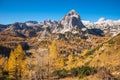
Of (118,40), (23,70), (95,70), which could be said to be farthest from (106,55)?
(23,70)

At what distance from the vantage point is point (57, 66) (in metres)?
91.6

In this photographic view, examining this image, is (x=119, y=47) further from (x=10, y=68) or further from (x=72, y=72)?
(x=10, y=68)

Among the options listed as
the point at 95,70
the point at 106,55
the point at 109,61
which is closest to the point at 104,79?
the point at 95,70

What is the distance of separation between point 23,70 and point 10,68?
4.73m

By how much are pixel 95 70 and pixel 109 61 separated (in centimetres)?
1007

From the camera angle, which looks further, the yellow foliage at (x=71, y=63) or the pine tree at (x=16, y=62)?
the yellow foliage at (x=71, y=63)

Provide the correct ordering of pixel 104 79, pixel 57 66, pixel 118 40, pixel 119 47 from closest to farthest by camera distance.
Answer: pixel 104 79 → pixel 119 47 → pixel 118 40 → pixel 57 66

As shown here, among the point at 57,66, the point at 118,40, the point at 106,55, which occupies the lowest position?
the point at 57,66

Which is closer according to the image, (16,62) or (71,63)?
(16,62)

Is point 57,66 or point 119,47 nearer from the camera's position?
point 119,47

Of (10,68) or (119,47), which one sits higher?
(119,47)

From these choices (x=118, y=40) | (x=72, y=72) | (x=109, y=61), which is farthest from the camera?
(x=118, y=40)

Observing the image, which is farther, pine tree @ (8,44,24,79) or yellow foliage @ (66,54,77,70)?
yellow foliage @ (66,54,77,70)

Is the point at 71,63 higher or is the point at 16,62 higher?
the point at 16,62
